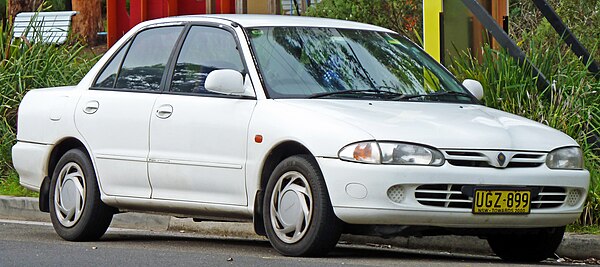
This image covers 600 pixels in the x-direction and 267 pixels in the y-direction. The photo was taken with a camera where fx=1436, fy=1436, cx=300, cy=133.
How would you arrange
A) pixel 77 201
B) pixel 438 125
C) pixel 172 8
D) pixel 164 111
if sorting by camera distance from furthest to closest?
pixel 172 8 → pixel 77 201 → pixel 164 111 → pixel 438 125

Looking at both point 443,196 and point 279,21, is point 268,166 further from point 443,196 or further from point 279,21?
point 279,21

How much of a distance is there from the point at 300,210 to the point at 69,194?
225cm

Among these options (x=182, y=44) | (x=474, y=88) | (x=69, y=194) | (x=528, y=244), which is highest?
(x=182, y=44)

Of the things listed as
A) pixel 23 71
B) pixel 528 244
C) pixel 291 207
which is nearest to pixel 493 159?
pixel 528 244

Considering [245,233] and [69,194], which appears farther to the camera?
[245,233]

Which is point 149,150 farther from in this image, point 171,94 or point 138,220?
point 138,220

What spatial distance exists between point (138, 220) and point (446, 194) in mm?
4300

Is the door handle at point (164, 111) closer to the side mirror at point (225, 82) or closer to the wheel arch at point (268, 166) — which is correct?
the side mirror at point (225, 82)

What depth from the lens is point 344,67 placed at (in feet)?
29.3

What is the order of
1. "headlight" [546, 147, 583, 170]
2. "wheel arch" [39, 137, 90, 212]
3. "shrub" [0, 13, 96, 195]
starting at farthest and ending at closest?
"shrub" [0, 13, 96, 195] < "wheel arch" [39, 137, 90, 212] < "headlight" [546, 147, 583, 170]

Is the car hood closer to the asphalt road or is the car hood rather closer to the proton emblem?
the proton emblem

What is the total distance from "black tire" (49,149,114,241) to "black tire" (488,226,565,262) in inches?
102

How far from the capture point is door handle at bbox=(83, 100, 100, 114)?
9664 millimetres

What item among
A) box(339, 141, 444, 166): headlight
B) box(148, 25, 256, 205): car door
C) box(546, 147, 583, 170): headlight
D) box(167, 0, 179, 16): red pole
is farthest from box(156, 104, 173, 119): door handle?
box(167, 0, 179, 16): red pole
